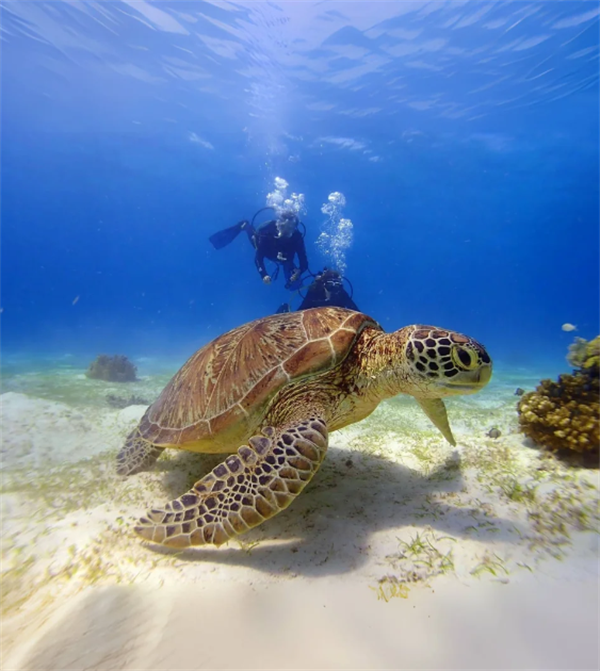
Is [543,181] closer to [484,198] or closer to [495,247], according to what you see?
[484,198]

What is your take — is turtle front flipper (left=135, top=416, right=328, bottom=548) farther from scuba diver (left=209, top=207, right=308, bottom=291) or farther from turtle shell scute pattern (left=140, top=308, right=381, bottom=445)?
scuba diver (left=209, top=207, right=308, bottom=291)

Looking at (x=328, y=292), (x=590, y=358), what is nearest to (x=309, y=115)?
(x=328, y=292)

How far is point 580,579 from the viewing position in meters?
2.07

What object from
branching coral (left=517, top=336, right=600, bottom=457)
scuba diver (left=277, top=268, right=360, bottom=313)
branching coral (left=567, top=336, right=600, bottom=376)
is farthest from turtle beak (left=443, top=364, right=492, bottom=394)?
scuba diver (left=277, top=268, right=360, bottom=313)

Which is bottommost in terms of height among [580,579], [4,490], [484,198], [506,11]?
[4,490]

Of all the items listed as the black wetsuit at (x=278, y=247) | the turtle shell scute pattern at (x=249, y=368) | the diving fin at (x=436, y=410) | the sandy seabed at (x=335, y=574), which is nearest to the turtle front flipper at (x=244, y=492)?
the sandy seabed at (x=335, y=574)

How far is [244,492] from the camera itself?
94.4 inches

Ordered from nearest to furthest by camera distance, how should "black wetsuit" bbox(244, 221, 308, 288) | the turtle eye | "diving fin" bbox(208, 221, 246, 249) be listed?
the turtle eye < "black wetsuit" bbox(244, 221, 308, 288) < "diving fin" bbox(208, 221, 246, 249)

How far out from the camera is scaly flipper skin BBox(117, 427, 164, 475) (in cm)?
394

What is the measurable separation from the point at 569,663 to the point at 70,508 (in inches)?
147

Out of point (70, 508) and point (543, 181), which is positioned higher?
point (543, 181)

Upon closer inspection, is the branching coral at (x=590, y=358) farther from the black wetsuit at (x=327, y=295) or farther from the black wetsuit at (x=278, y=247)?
the black wetsuit at (x=278, y=247)

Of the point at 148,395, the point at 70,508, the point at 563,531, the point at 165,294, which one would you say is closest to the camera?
the point at 563,531

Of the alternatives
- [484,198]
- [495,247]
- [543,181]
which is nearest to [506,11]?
[543,181]
